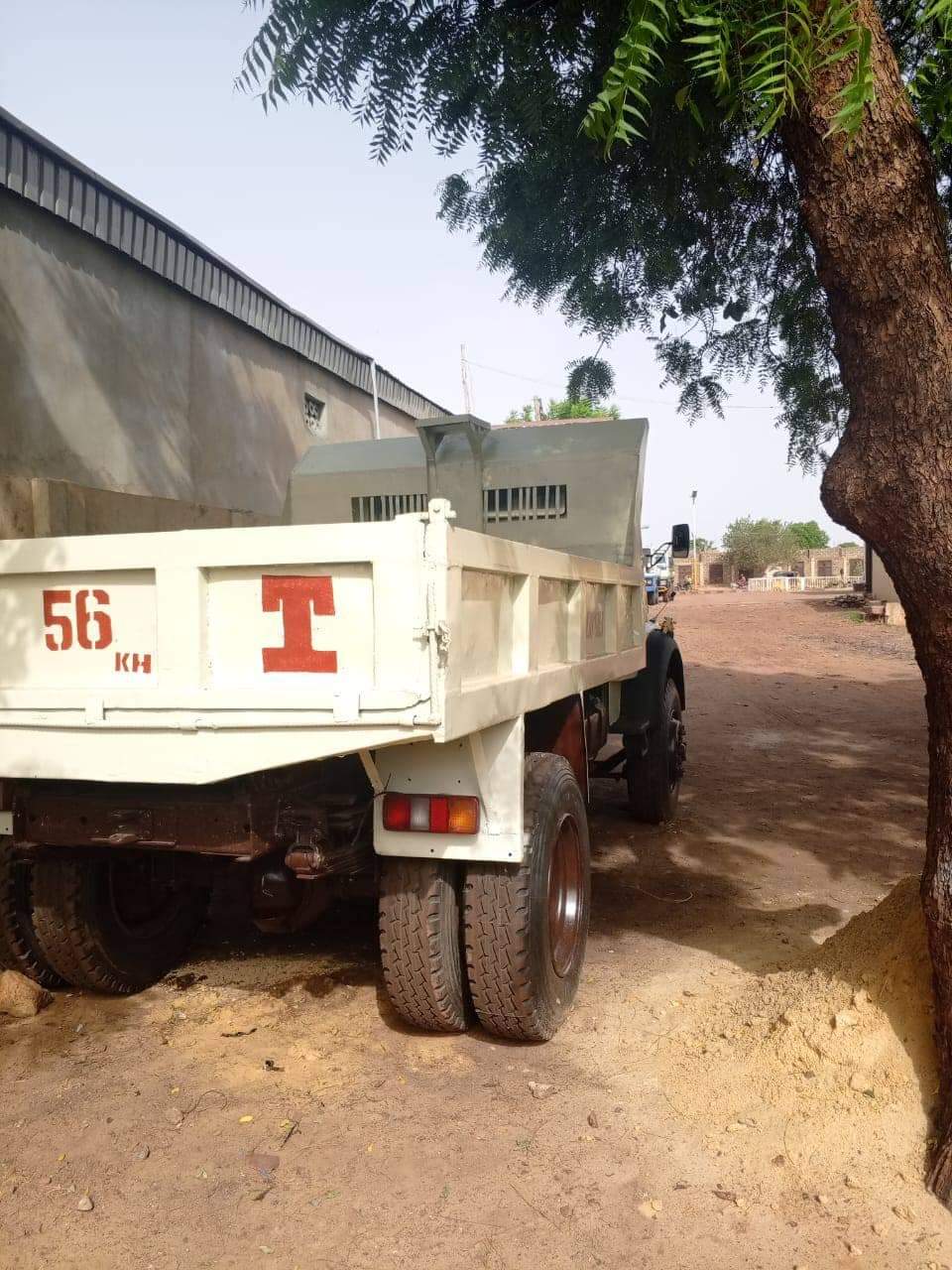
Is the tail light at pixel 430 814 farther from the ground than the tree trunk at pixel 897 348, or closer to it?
closer to it

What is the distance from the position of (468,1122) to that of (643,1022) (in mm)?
928

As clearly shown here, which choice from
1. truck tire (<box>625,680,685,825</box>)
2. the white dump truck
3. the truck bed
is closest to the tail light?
the white dump truck

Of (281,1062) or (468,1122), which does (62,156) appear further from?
(468,1122)

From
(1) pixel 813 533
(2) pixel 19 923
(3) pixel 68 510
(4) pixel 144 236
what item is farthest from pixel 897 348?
(1) pixel 813 533

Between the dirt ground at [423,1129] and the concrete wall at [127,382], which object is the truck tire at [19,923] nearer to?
the dirt ground at [423,1129]

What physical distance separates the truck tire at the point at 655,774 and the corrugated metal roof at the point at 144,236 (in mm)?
5170

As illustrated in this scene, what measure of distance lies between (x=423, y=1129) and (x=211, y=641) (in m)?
1.67

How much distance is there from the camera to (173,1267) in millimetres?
2332

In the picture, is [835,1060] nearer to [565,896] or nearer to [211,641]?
[565,896]

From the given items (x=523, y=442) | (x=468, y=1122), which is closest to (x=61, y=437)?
(x=523, y=442)

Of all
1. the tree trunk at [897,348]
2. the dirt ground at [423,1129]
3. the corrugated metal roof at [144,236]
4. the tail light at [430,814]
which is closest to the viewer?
the dirt ground at [423,1129]

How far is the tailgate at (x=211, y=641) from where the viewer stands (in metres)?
2.58

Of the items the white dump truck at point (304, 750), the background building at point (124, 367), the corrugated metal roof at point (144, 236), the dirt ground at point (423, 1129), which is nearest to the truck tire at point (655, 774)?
the dirt ground at point (423, 1129)

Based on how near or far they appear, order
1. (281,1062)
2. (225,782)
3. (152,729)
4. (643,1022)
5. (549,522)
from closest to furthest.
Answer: (152,729) < (225,782) < (281,1062) < (643,1022) < (549,522)
